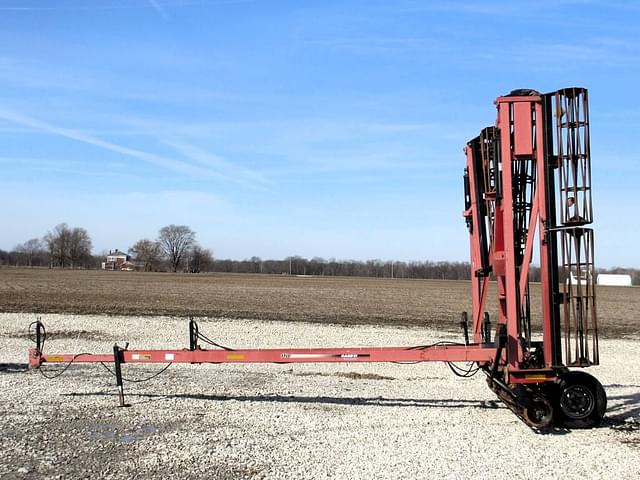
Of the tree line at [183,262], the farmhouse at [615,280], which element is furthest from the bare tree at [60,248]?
the farmhouse at [615,280]

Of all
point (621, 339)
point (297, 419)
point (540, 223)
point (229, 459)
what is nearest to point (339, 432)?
point (297, 419)

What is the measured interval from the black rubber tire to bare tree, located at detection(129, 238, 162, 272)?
Result: 160428 mm

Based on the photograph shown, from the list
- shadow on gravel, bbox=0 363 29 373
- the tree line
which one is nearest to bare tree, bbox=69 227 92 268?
the tree line

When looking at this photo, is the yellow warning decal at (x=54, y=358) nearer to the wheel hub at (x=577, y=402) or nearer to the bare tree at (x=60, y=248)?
the wheel hub at (x=577, y=402)

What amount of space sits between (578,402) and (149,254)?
164065 millimetres

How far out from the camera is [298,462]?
649 cm

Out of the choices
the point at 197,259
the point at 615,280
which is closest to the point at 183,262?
the point at 197,259

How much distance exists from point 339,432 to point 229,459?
64.9 inches

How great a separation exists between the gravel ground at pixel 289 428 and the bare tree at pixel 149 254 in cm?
15431

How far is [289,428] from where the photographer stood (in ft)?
25.7

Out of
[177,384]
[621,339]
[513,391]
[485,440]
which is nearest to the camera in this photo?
[485,440]

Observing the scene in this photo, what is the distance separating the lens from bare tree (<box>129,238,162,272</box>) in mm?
162875

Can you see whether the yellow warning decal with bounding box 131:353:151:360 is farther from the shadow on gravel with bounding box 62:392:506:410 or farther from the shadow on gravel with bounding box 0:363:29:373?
the shadow on gravel with bounding box 0:363:29:373

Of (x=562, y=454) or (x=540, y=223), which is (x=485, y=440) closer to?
(x=562, y=454)
